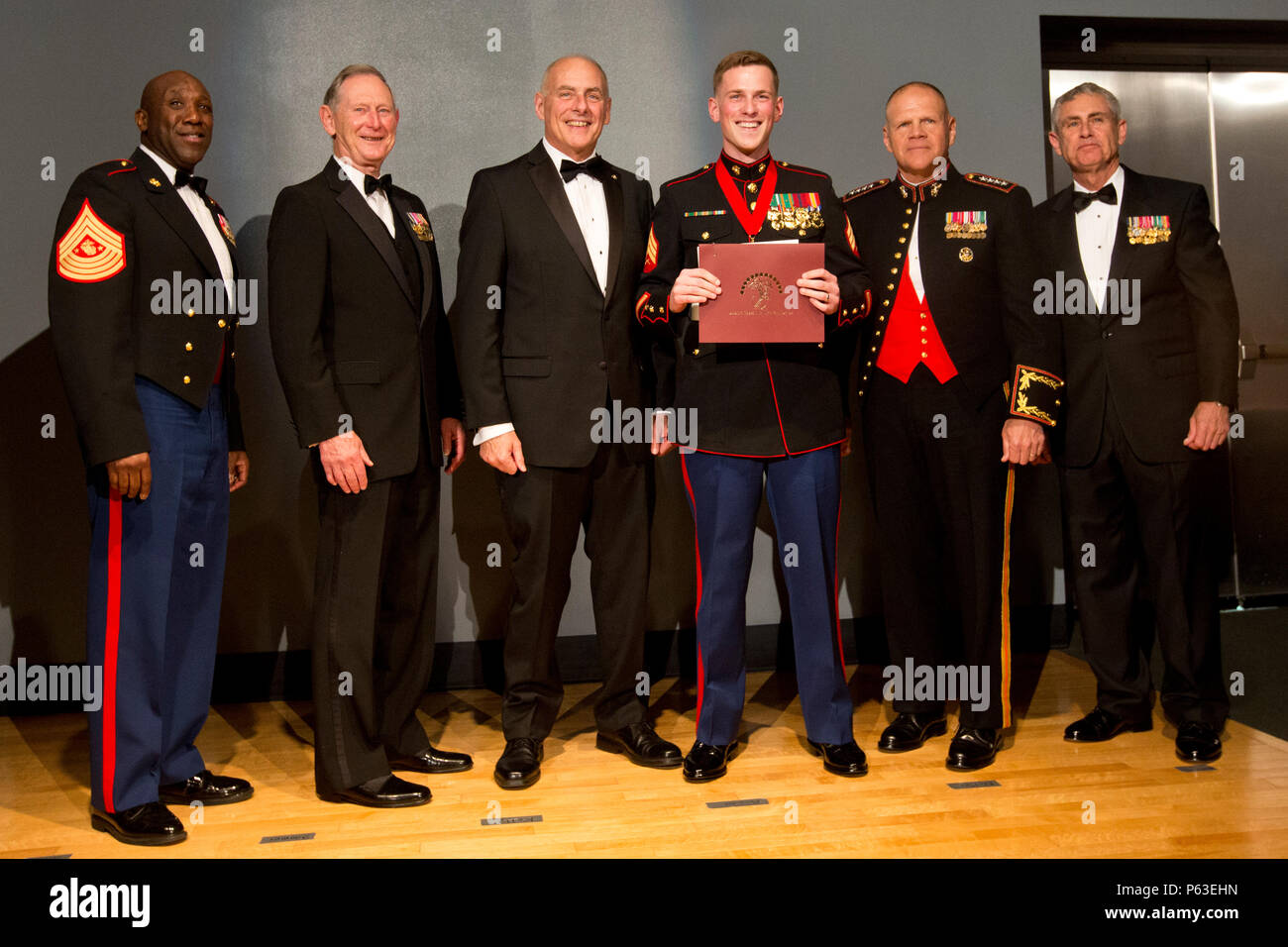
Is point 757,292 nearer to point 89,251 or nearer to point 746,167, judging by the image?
point 746,167

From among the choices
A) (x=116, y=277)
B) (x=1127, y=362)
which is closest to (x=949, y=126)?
(x=1127, y=362)

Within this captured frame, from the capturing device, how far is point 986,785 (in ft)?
9.26

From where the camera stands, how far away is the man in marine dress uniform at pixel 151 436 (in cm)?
260

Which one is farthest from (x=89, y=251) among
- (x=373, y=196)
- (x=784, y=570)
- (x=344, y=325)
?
(x=784, y=570)

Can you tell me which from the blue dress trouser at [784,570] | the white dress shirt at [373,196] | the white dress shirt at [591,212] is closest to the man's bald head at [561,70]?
the white dress shirt at [591,212]

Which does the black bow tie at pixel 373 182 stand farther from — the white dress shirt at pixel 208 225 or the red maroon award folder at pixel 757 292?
the red maroon award folder at pixel 757 292

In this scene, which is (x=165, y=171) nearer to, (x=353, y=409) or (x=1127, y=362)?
(x=353, y=409)

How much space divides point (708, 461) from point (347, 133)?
4.27 feet

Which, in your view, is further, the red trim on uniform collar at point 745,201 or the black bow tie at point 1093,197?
the black bow tie at point 1093,197

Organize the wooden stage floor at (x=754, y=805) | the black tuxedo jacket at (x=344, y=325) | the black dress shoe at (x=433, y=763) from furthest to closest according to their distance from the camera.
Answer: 1. the black dress shoe at (x=433, y=763)
2. the black tuxedo jacket at (x=344, y=325)
3. the wooden stage floor at (x=754, y=805)

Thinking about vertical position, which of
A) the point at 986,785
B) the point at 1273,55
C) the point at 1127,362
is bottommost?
the point at 986,785

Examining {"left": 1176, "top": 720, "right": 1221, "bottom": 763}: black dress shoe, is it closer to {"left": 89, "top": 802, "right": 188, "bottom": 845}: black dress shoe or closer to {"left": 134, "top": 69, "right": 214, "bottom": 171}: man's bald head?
{"left": 89, "top": 802, "right": 188, "bottom": 845}: black dress shoe

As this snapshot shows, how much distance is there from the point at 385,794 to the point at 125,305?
54.4 inches

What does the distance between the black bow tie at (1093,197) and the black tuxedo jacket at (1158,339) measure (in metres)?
0.04
